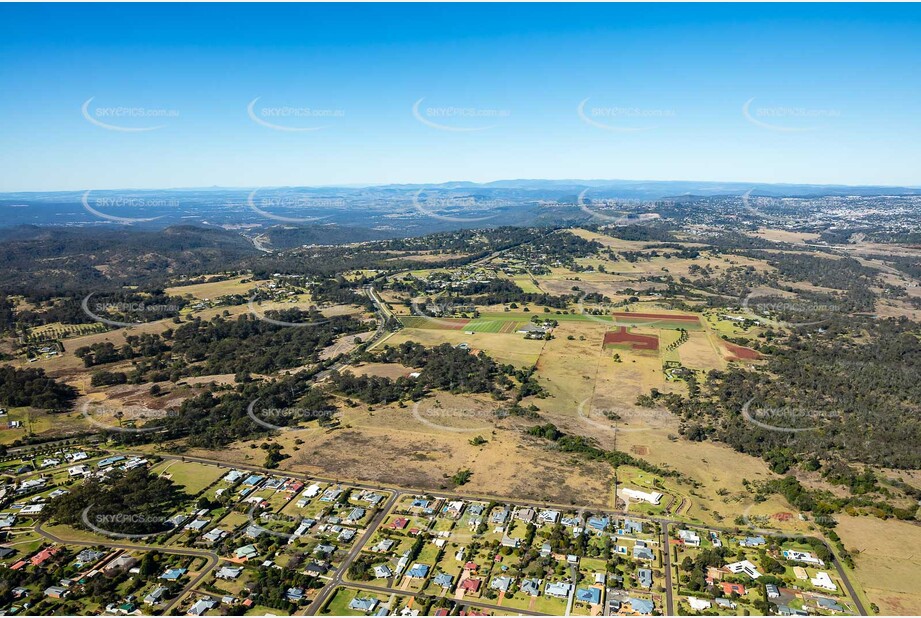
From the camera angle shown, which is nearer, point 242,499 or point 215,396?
point 242,499

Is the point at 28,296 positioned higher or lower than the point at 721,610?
higher

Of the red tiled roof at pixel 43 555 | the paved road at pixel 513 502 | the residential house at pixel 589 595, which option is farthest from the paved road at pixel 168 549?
the residential house at pixel 589 595

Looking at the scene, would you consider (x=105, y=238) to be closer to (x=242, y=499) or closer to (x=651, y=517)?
(x=242, y=499)

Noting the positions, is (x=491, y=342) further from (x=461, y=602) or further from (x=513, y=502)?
(x=461, y=602)

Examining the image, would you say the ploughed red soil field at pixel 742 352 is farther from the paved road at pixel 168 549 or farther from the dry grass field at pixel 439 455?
the paved road at pixel 168 549

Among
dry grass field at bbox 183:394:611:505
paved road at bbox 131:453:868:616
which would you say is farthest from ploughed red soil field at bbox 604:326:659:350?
paved road at bbox 131:453:868:616

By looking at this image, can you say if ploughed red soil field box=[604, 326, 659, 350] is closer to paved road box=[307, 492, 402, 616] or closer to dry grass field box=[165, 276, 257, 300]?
paved road box=[307, 492, 402, 616]

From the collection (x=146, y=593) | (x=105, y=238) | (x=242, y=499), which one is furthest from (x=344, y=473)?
(x=105, y=238)
